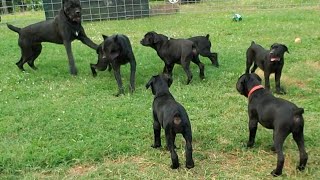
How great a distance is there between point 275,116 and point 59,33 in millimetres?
6066

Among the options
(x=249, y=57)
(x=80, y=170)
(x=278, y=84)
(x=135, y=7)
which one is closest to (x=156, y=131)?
(x=80, y=170)

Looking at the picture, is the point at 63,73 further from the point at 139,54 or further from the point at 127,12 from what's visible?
the point at 127,12

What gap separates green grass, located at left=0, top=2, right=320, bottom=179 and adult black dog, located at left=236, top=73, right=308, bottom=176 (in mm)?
241

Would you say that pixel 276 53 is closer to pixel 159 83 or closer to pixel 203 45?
pixel 203 45

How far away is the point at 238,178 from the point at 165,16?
1455 centimetres

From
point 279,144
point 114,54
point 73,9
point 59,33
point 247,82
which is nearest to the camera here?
point 279,144

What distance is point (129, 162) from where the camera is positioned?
5.28 metres

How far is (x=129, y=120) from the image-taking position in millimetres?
6625

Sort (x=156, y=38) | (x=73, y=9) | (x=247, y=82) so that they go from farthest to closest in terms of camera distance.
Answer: (x=73, y=9) < (x=156, y=38) < (x=247, y=82)

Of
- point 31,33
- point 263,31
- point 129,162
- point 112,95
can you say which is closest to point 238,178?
point 129,162

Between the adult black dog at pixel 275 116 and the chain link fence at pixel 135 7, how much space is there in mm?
13711

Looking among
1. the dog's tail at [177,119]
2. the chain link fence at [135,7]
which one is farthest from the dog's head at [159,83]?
the chain link fence at [135,7]

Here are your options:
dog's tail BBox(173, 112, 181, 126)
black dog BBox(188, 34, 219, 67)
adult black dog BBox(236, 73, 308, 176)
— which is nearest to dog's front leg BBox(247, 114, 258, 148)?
adult black dog BBox(236, 73, 308, 176)

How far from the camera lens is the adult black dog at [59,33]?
9359mm
